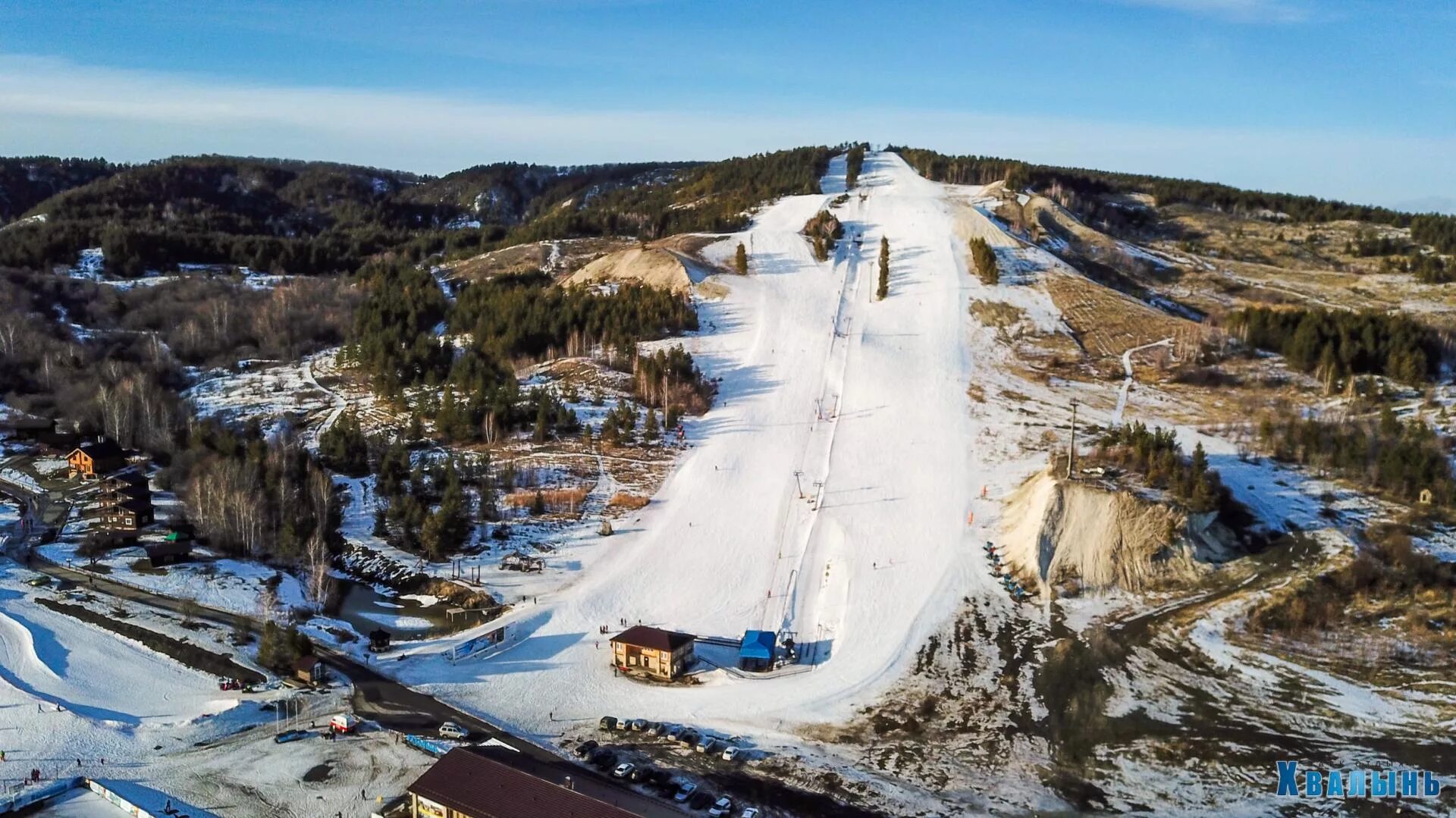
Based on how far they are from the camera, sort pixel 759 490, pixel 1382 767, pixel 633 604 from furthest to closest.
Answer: pixel 759 490 → pixel 633 604 → pixel 1382 767

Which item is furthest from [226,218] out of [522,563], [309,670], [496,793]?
[496,793]

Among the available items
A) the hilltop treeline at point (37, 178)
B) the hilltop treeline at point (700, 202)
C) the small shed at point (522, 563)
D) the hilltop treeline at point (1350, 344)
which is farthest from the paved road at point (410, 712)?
the hilltop treeline at point (37, 178)

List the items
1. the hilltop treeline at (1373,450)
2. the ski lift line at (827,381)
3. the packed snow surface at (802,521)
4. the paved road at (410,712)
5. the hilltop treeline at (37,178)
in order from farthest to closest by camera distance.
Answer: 1. the hilltop treeline at (37,178)
2. the hilltop treeline at (1373,450)
3. the ski lift line at (827,381)
4. the packed snow surface at (802,521)
5. the paved road at (410,712)

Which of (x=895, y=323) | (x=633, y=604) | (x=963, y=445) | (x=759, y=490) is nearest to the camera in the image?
(x=633, y=604)

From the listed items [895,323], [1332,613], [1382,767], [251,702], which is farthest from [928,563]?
[895,323]

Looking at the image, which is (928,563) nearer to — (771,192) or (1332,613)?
(1332,613)

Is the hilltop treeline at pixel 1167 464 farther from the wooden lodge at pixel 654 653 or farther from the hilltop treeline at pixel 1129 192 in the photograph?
the hilltop treeline at pixel 1129 192
